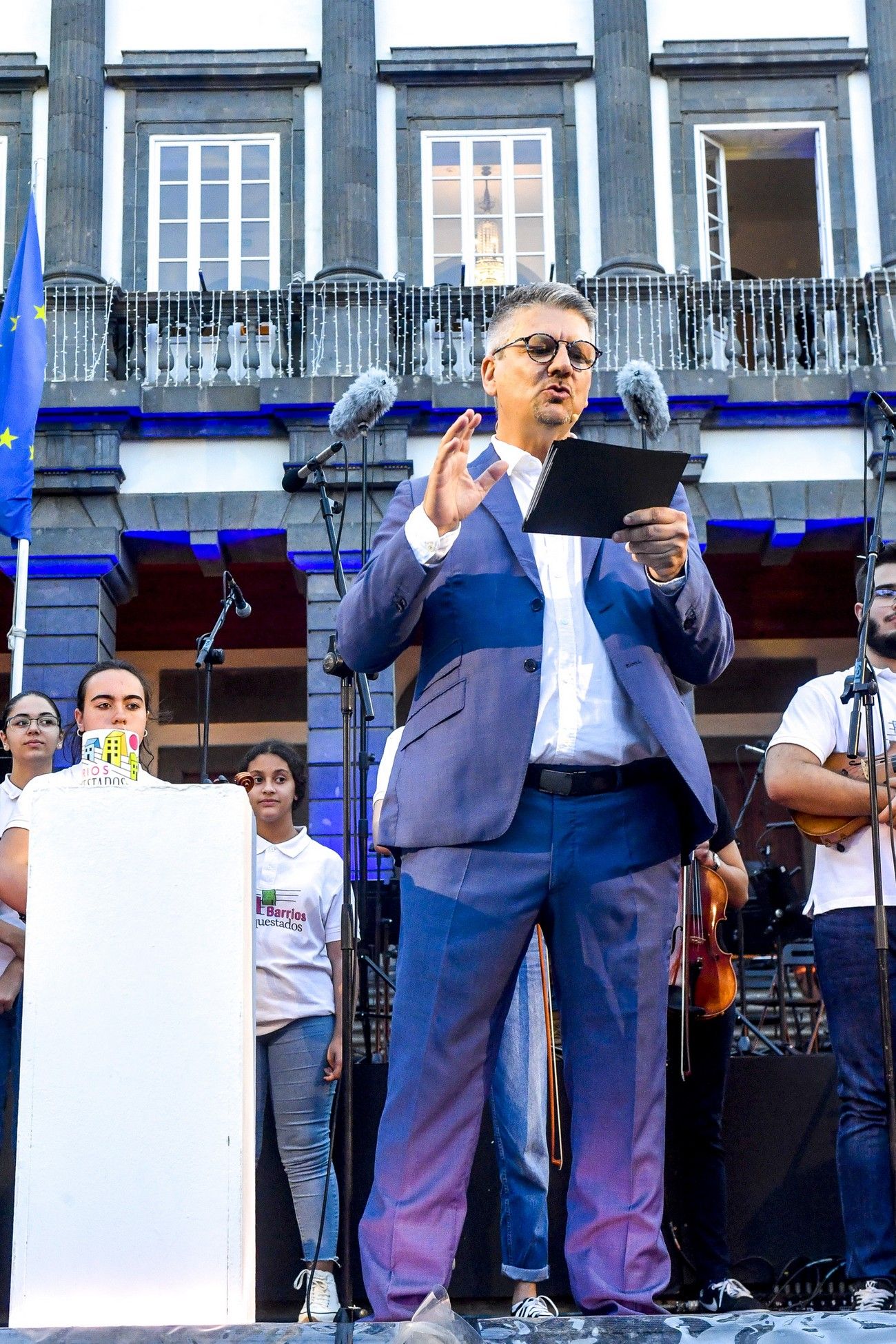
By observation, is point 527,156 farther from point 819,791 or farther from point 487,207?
point 819,791

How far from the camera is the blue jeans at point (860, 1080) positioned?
4059mm

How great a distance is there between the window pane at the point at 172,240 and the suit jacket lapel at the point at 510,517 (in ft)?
36.3

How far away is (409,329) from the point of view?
1315cm

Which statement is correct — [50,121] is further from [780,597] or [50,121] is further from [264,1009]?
[264,1009]

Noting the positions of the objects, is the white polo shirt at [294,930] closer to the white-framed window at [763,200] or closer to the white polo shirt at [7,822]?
the white polo shirt at [7,822]

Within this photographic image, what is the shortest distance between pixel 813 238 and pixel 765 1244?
12415mm

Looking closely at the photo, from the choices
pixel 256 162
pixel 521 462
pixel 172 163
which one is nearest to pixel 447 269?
pixel 256 162

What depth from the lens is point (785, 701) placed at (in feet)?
50.6

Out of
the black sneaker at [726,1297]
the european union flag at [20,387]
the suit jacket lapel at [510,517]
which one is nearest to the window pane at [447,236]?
the european union flag at [20,387]

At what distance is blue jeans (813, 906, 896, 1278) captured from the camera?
4059 mm

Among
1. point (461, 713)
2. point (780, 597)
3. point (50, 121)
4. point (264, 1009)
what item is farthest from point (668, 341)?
point (461, 713)

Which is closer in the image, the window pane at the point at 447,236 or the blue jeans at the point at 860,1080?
the blue jeans at the point at 860,1080

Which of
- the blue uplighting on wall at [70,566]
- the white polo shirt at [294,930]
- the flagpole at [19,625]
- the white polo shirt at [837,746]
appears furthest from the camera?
the blue uplighting on wall at [70,566]

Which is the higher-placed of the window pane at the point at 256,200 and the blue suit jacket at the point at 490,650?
the window pane at the point at 256,200
